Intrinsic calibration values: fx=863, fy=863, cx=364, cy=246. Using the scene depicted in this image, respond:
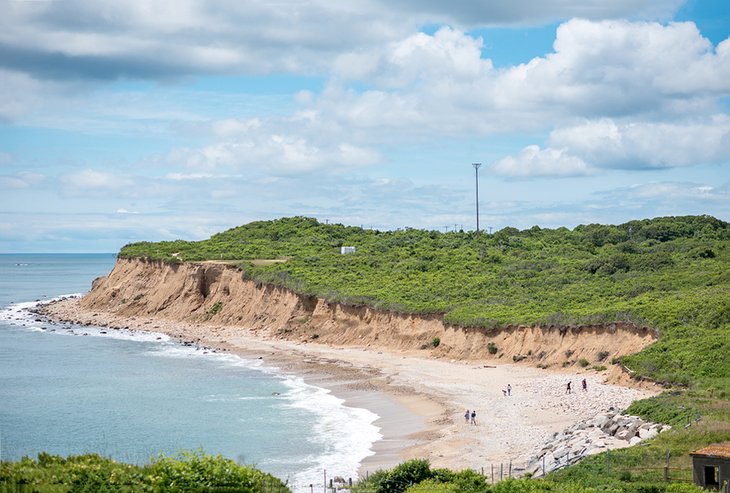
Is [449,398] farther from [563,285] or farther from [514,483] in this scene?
[563,285]

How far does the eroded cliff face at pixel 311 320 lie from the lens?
53.3m

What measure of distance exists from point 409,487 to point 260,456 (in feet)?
42.5

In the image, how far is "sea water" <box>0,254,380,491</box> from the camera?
123ft

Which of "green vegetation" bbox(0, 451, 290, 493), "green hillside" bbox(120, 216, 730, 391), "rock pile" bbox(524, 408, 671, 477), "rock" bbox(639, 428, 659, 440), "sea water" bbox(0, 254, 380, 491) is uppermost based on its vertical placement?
"green hillside" bbox(120, 216, 730, 391)

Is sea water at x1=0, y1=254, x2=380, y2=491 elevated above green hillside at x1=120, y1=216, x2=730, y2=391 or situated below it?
below

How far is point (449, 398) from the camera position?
46.9 metres

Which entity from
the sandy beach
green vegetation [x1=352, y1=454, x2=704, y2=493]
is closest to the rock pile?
the sandy beach

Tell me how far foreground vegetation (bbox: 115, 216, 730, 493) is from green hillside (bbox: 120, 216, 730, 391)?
132 mm

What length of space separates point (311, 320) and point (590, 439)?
4424cm

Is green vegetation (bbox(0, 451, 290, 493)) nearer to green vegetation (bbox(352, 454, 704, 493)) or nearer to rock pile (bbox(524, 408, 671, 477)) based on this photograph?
green vegetation (bbox(352, 454, 704, 493))

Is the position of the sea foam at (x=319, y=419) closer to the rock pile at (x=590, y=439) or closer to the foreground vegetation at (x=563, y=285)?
the rock pile at (x=590, y=439)

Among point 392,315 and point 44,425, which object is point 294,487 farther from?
point 392,315

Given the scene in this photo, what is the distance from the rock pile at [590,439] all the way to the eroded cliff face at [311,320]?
52.3 ft

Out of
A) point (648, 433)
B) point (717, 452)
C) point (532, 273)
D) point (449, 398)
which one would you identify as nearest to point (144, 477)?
point (717, 452)
